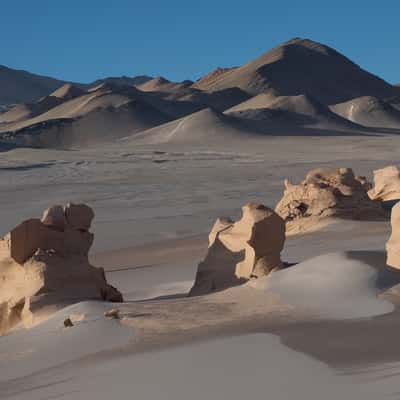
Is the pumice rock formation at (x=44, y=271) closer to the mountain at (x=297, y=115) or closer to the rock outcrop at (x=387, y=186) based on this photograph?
the rock outcrop at (x=387, y=186)

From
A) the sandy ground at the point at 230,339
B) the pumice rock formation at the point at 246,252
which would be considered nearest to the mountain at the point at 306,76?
the sandy ground at the point at 230,339

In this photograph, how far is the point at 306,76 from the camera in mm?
126812

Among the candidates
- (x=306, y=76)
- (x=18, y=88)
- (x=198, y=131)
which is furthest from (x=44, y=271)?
(x=18, y=88)

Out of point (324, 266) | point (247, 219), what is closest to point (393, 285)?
point (324, 266)

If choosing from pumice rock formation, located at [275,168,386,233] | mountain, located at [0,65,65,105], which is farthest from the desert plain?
mountain, located at [0,65,65,105]

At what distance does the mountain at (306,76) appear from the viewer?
120 metres

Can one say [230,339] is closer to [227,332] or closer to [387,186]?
[227,332]

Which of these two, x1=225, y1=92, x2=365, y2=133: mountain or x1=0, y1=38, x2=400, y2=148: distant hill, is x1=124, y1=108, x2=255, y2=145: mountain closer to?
x1=0, y1=38, x2=400, y2=148: distant hill

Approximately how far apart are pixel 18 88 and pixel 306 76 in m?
84.9

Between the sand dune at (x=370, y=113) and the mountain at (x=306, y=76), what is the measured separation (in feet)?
61.4

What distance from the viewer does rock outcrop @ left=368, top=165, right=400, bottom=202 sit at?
19.3m

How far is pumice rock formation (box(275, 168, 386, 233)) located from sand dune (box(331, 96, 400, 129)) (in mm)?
76021

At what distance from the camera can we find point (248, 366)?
577 cm

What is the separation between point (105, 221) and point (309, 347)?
Result: 16.3m
